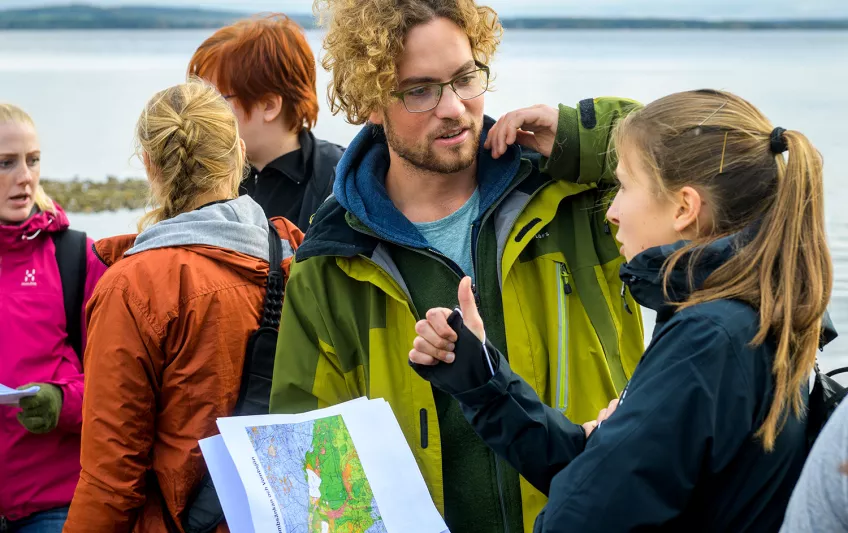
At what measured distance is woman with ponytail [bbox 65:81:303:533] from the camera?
2322 mm

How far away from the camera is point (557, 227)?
2.30 meters

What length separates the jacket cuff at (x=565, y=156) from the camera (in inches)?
89.4

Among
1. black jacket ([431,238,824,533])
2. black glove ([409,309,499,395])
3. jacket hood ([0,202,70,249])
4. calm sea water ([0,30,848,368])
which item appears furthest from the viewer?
calm sea water ([0,30,848,368])

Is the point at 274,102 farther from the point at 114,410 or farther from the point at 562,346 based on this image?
the point at 562,346

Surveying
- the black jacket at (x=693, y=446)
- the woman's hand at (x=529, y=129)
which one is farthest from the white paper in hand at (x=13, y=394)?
the black jacket at (x=693, y=446)

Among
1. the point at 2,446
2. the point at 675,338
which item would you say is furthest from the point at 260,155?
the point at 675,338

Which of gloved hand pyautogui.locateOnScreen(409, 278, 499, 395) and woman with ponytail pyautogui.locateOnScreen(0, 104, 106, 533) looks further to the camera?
woman with ponytail pyautogui.locateOnScreen(0, 104, 106, 533)

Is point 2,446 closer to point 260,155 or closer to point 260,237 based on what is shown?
point 260,237

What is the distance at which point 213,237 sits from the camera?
245 centimetres

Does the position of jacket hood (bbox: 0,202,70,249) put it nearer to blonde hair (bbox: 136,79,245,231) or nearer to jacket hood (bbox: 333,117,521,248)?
blonde hair (bbox: 136,79,245,231)

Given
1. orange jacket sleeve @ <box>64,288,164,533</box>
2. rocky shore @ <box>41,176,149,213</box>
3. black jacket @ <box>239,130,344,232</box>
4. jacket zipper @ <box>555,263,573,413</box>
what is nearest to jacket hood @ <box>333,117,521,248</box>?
jacket zipper @ <box>555,263,573,413</box>

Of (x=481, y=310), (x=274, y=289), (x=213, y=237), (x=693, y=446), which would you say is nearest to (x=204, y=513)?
(x=274, y=289)

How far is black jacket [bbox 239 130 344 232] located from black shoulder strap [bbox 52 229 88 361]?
0.68m

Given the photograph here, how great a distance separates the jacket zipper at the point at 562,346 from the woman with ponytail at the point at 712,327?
1.51 feet
